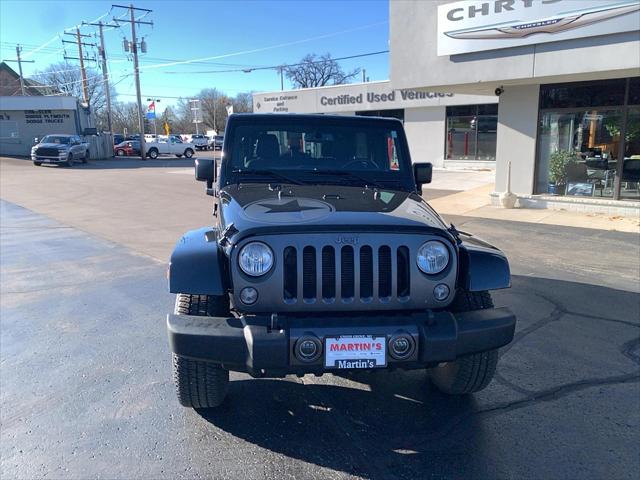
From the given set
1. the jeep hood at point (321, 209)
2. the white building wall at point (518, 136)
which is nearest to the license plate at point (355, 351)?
the jeep hood at point (321, 209)

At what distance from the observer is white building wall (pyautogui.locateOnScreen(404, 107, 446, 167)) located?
25.5 meters

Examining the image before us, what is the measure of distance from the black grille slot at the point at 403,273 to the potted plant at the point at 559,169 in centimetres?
1095

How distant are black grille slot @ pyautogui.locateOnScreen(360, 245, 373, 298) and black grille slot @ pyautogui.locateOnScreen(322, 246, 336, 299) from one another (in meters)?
0.16

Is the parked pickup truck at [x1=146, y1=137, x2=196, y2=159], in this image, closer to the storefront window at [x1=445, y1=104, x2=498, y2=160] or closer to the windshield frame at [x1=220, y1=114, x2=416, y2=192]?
the storefront window at [x1=445, y1=104, x2=498, y2=160]

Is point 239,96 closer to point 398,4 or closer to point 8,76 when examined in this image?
point 8,76

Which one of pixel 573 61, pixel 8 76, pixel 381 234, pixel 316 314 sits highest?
pixel 8 76

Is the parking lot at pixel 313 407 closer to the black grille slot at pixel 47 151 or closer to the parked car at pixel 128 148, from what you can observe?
the black grille slot at pixel 47 151

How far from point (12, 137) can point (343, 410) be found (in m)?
42.3

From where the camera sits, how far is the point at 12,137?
37656mm

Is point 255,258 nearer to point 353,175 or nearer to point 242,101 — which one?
point 353,175

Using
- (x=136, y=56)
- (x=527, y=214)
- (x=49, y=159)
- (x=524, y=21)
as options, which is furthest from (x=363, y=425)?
(x=136, y=56)

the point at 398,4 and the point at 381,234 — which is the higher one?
the point at 398,4

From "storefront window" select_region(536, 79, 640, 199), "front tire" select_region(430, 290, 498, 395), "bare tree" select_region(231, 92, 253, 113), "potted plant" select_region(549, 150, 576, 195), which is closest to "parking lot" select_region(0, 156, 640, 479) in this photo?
"front tire" select_region(430, 290, 498, 395)

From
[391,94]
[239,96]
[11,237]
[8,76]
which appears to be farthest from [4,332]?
[239,96]
